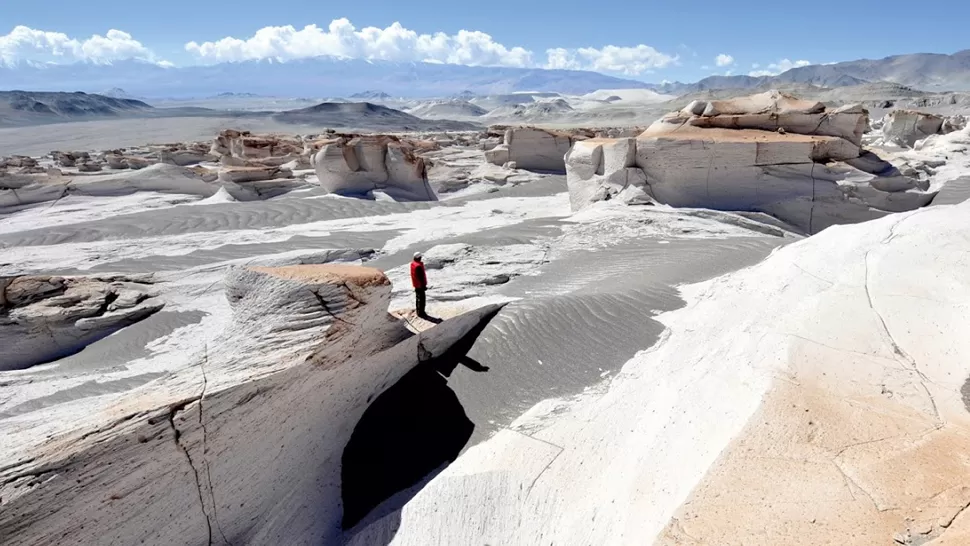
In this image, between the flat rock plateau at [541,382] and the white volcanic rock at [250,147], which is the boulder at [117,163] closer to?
the white volcanic rock at [250,147]

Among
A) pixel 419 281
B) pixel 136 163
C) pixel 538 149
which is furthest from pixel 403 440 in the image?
pixel 136 163

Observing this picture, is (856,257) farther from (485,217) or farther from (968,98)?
(968,98)

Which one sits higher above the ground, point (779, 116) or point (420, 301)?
point (779, 116)

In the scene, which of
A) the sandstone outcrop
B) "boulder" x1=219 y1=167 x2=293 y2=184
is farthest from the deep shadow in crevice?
"boulder" x1=219 y1=167 x2=293 y2=184

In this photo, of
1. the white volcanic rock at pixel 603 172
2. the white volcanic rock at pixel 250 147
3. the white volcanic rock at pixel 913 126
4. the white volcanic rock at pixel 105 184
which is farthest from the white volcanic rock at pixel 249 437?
the white volcanic rock at pixel 913 126

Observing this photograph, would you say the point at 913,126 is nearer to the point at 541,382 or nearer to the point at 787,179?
the point at 787,179
